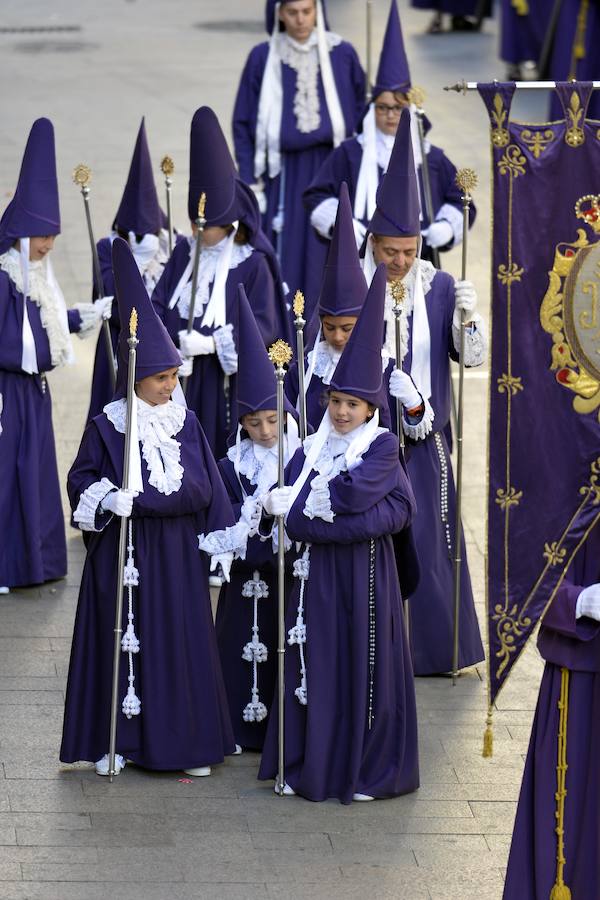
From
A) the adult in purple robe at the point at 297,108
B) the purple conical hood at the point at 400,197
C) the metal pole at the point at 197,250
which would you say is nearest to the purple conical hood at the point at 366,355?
the purple conical hood at the point at 400,197

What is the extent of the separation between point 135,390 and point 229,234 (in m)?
2.15

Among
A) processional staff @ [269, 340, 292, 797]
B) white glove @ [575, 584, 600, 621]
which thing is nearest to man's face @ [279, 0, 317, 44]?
processional staff @ [269, 340, 292, 797]

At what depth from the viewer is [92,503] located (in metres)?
7.64

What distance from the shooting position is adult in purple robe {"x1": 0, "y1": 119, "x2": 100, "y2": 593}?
954 centimetres

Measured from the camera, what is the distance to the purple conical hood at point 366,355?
7469mm

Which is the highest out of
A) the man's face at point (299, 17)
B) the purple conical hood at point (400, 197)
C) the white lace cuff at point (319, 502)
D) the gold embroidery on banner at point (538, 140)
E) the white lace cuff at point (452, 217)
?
the gold embroidery on banner at point (538, 140)

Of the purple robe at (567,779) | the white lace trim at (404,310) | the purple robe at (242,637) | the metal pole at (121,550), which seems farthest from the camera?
the white lace trim at (404,310)

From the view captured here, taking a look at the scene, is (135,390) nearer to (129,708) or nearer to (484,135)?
(129,708)

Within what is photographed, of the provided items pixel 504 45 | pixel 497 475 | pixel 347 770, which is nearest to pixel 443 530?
pixel 347 770

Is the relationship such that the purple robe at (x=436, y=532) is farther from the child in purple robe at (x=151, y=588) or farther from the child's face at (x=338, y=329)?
the child in purple robe at (x=151, y=588)

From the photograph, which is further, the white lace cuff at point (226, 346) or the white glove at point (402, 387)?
the white lace cuff at point (226, 346)

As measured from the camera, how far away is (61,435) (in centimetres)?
1185

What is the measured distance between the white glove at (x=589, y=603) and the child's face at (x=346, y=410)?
177 centimetres

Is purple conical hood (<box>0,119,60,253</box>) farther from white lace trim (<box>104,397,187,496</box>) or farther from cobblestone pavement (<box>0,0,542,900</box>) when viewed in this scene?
white lace trim (<box>104,397,187,496</box>)
